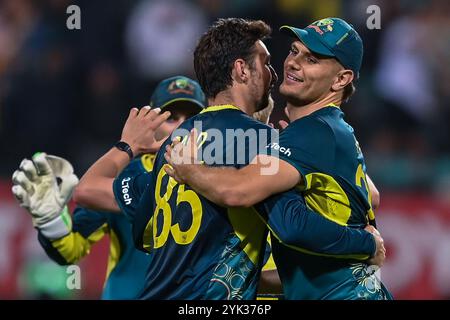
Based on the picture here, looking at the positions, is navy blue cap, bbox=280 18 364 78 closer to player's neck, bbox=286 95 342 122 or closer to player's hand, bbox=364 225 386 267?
player's neck, bbox=286 95 342 122

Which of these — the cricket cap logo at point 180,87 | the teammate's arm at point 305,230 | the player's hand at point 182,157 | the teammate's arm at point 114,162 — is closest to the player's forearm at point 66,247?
the teammate's arm at point 114,162

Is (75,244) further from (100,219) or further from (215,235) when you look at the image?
(215,235)

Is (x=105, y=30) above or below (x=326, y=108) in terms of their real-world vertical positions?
below

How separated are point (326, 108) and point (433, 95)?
6171 millimetres

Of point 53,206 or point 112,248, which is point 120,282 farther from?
point 53,206

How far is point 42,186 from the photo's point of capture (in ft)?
20.3

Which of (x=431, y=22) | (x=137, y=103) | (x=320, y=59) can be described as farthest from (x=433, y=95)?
(x=320, y=59)

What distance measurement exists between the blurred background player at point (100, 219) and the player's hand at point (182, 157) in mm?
1370

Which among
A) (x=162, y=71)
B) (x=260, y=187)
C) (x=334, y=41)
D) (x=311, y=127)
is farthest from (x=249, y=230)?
(x=162, y=71)

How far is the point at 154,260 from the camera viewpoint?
483 centimetres

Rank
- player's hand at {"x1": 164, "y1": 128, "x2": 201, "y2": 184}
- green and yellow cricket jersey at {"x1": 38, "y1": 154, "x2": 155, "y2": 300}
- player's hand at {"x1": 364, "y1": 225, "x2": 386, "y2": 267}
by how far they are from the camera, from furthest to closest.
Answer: green and yellow cricket jersey at {"x1": 38, "y1": 154, "x2": 155, "y2": 300} < player's hand at {"x1": 364, "y1": 225, "x2": 386, "y2": 267} < player's hand at {"x1": 164, "y1": 128, "x2": 201, "y2": 184}

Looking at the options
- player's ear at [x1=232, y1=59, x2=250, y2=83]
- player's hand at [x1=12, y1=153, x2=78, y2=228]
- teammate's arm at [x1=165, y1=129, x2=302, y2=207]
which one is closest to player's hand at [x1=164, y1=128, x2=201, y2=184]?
teammate's arm at [x1=165, y1=129, x2=302, y2=207]

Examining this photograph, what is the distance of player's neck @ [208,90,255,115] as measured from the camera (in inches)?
191

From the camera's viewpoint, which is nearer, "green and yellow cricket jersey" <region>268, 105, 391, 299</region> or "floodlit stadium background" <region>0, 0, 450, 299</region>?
"green and yellow cricket jersey" <region>268, 105, 391, 299</region>
